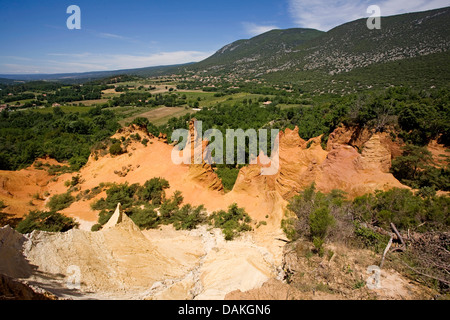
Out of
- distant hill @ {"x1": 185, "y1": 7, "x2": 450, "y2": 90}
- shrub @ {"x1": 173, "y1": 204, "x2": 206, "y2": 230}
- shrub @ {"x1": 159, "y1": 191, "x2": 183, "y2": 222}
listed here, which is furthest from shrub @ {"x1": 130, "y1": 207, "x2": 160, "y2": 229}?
distant hill @ {"x1": 185, "y1": 7, "x2": 450, "y2": 90}

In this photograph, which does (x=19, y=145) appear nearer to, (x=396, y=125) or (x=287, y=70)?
(x=396, y=125)

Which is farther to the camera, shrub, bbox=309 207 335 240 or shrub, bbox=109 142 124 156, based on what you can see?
shrub, bbox=109 142 124 156

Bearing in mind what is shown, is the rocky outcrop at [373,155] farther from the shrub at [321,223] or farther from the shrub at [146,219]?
the shrub at [146,219]

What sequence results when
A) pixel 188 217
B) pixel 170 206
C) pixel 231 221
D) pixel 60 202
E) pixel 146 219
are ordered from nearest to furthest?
1. pixel 231 221
2. pixel 146 219
3. pixel 188 217
4. pixel 170 206
5. pixel 60 202

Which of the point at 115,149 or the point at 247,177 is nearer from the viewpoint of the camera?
the point at 247,177

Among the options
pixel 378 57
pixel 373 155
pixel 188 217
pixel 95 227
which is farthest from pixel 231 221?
pixel 378 57

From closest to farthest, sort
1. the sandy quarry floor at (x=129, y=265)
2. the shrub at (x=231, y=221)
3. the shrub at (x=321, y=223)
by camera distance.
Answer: the sandy quarry floor at (x=129, y=265) → the shrub at (x=321, y=223) → the shrub at (x=231, y=221)

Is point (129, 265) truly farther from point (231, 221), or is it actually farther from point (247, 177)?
point (247, 177)

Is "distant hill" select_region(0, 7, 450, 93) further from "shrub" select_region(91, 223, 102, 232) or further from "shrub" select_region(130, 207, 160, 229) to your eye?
"shrub" select_region(91, 223, 102, 232)

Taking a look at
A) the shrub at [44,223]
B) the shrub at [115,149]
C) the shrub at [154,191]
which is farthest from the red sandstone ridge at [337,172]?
the shrub at [115,149]
